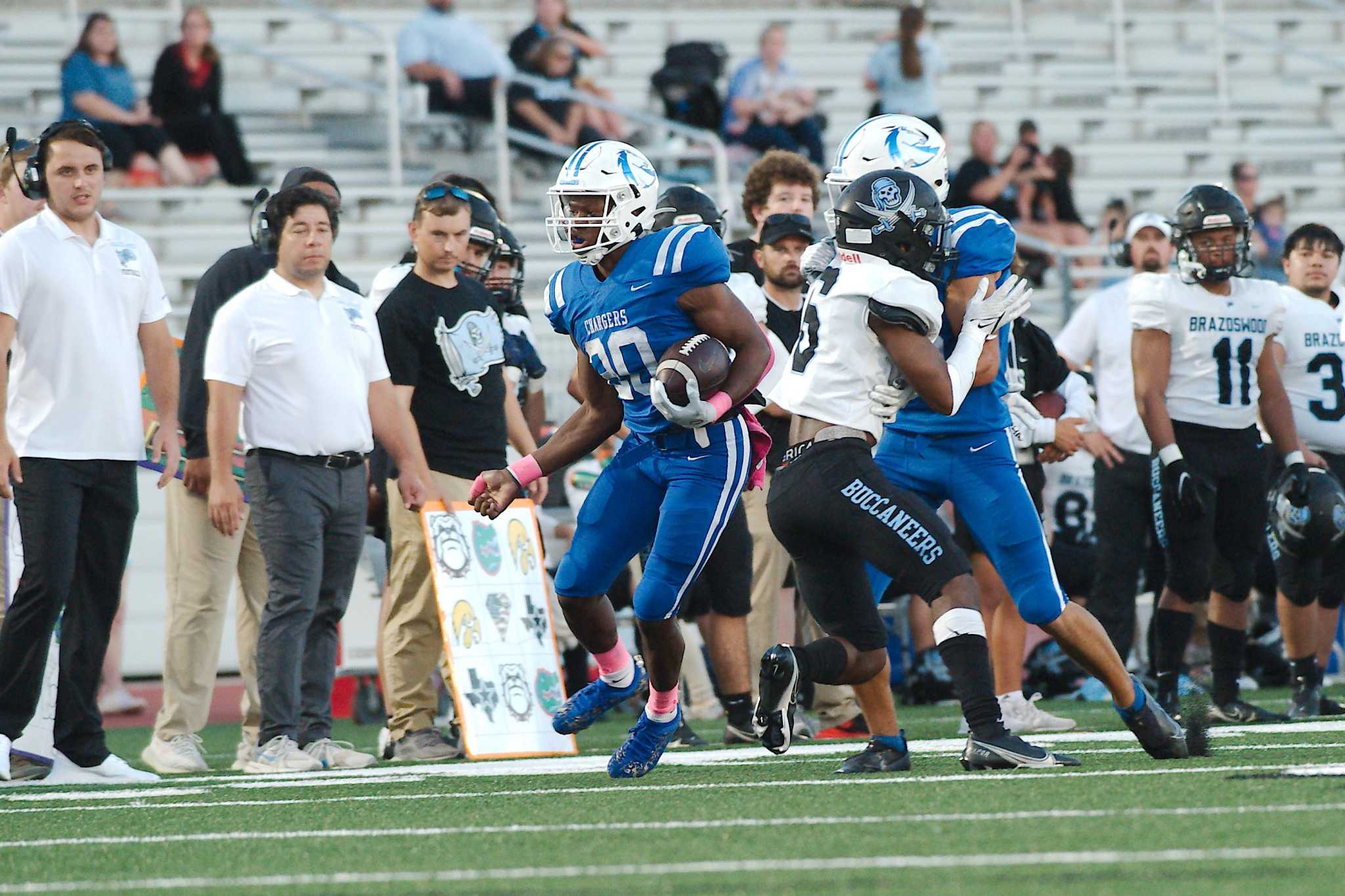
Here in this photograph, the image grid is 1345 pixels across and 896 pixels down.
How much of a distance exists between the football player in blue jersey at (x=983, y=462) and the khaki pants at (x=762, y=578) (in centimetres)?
219

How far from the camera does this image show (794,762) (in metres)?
5.90

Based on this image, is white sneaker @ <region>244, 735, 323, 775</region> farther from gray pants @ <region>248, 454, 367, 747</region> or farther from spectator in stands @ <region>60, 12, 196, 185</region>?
spectator in stands @ <region>60, 12, 196, 185</region>

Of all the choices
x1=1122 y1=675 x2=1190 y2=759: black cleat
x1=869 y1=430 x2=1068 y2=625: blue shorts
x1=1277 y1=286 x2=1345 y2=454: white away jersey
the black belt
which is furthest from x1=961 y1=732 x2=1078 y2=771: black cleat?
x1=1277 y1=286 x2=1345 y2=454: white away jersey

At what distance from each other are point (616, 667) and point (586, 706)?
148mm

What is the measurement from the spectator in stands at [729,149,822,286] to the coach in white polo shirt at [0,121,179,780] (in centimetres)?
255

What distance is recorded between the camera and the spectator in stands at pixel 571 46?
1373 centimetres

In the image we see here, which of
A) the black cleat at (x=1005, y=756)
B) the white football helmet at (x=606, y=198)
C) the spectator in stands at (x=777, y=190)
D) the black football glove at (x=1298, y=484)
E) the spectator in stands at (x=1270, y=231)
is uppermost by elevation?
the spectator in stands at (x=1270, y=231)

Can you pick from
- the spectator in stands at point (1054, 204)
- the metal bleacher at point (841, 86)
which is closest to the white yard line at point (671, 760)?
the metal bleacher at point (841, 86)

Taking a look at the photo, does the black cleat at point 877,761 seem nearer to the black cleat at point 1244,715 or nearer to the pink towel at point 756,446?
the pink towel at point 756,446

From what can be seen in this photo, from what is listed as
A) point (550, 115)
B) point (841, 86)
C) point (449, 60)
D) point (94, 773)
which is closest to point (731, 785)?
point (94, 773)

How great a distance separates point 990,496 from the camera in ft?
17.4

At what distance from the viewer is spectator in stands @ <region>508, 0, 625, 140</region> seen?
13727 mm

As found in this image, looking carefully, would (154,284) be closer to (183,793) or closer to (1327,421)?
(183,793)

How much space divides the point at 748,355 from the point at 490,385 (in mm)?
1766
